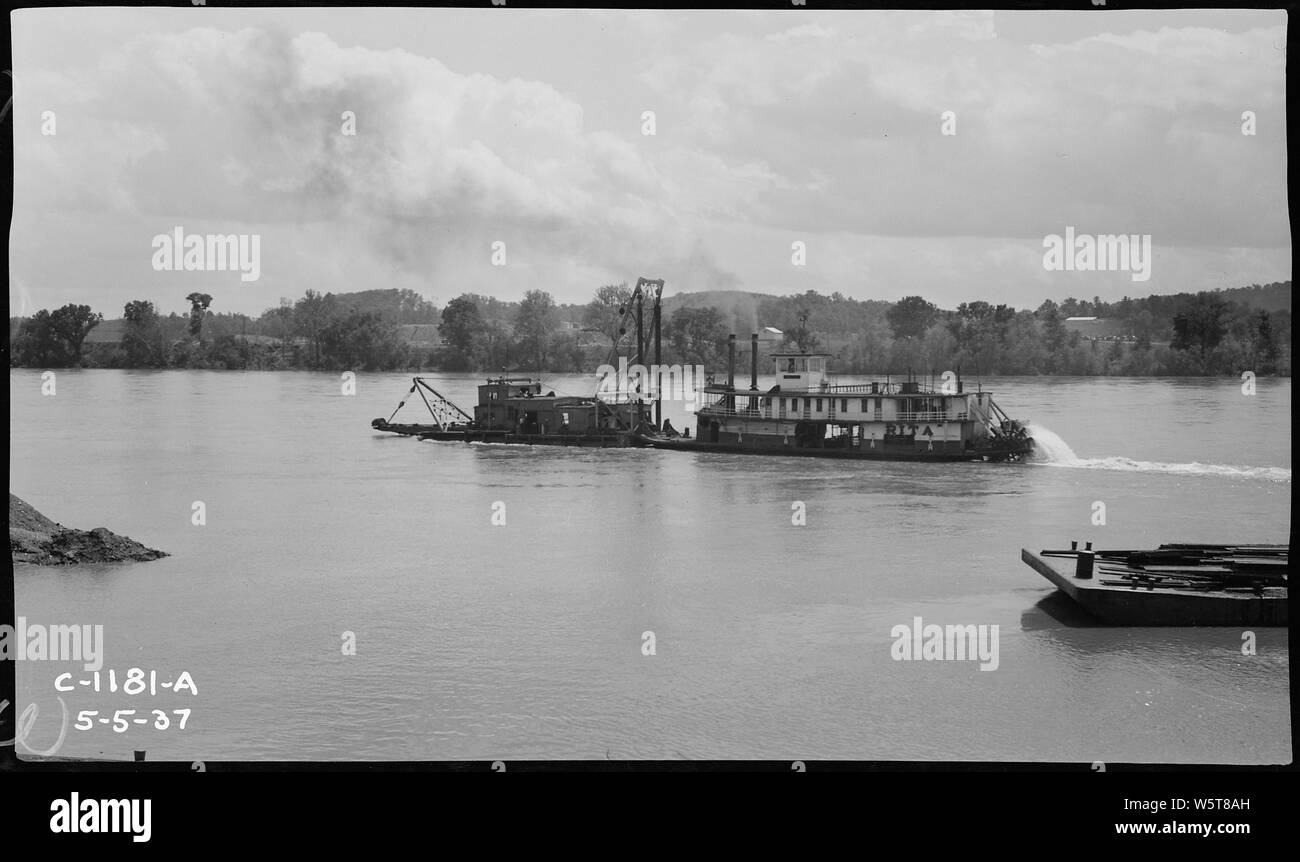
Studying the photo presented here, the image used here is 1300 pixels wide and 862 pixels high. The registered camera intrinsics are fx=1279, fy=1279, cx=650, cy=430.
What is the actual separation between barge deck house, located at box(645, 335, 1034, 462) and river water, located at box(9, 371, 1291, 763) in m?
0.40

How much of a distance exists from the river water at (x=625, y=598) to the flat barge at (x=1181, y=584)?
3.8 inches

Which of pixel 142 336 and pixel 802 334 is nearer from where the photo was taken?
pixel 142 336

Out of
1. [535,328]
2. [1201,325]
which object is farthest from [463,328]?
[1201,325]

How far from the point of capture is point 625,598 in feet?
22.0

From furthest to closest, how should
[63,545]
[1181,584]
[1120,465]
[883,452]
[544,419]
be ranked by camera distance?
1. [544,419]
2. [883,452]
3. [1120,465]
4. [63,545]
5. [1181,584]

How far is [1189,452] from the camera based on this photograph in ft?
38.5

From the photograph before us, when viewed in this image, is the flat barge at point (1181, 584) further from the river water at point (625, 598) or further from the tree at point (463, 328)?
the tree at point (463, 328)

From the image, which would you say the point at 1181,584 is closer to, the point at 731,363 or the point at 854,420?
the point at 854,420

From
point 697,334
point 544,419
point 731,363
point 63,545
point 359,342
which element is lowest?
point 63,545

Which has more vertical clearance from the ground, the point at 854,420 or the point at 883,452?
the point at 854,420

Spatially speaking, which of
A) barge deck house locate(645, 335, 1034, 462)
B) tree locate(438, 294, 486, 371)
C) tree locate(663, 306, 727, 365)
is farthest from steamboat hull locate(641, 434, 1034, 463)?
tree locate(438, 294, 486, 371)

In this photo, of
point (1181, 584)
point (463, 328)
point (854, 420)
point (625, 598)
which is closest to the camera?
point (1181, 584)

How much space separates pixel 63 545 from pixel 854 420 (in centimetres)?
772
